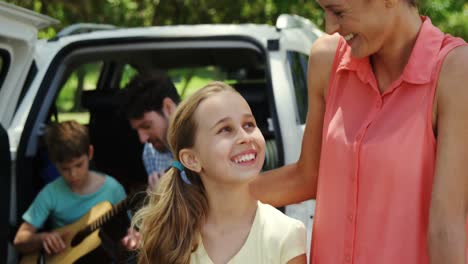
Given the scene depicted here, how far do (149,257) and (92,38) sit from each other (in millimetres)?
2552

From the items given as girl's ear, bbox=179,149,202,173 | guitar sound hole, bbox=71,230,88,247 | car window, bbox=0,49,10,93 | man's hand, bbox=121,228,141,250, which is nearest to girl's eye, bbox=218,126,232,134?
girl's ear, bbox=179,149,202,173

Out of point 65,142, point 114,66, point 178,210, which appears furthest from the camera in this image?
point 114,66

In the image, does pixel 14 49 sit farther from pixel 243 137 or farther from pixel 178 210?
pixel 243 137

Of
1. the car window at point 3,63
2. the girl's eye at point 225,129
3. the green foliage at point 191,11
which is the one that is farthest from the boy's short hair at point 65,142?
the green foliage at point 191,11

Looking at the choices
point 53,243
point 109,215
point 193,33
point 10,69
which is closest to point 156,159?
point 109,215

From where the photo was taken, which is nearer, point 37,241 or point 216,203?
point 216,203

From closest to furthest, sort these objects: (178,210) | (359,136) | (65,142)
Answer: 1. (359,136)
2. (178,210)
3. (65,142)

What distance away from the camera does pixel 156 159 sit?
4.41 m

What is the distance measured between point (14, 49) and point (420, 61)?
2.73 m

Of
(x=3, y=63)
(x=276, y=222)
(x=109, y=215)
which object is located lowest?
(x=109, y=215)

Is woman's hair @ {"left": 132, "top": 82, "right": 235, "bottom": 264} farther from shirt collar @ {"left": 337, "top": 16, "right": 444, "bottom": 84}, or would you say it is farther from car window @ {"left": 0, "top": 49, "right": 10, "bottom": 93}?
car window @ {"left": 0, "top": 49, "right": 10, "bottom": 93}

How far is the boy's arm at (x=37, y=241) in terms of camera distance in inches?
168

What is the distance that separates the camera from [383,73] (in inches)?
85.7

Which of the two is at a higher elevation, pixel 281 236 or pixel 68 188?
pixel 281 236
